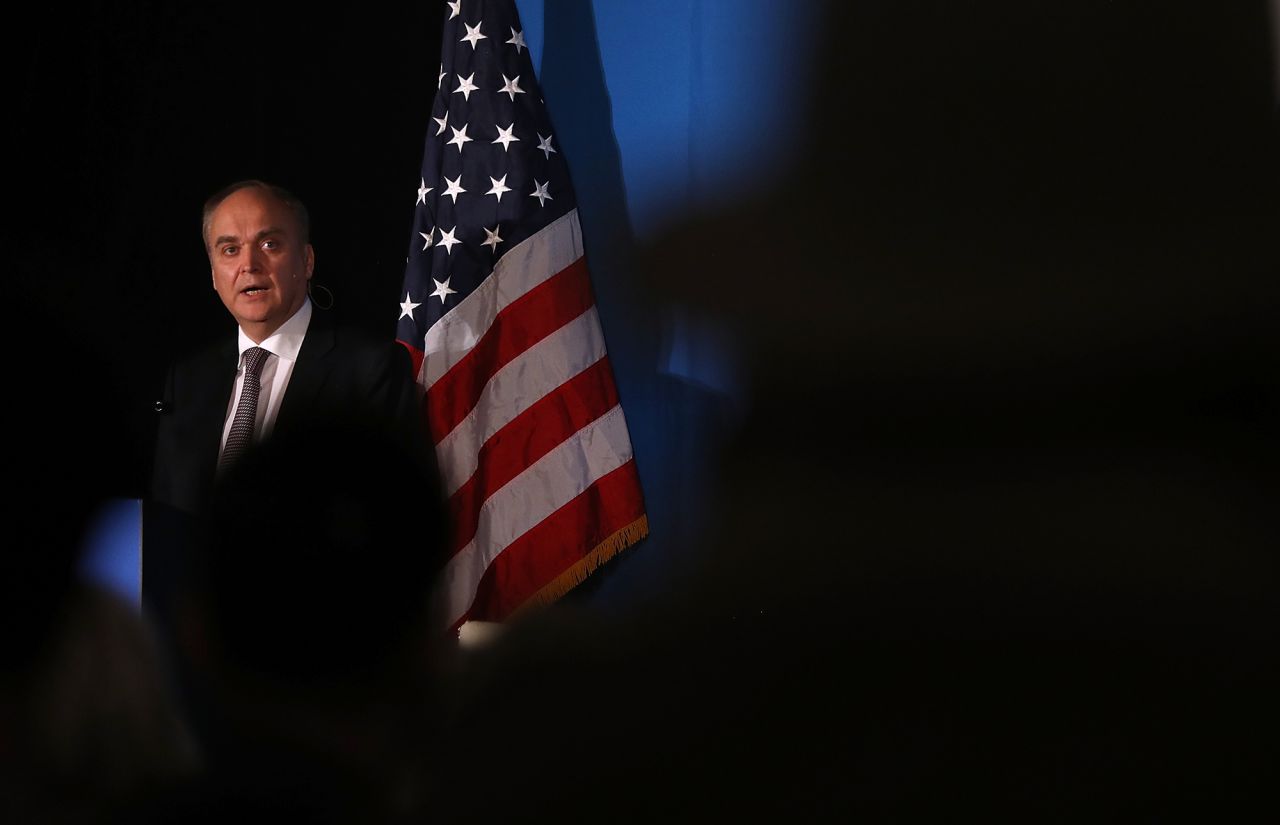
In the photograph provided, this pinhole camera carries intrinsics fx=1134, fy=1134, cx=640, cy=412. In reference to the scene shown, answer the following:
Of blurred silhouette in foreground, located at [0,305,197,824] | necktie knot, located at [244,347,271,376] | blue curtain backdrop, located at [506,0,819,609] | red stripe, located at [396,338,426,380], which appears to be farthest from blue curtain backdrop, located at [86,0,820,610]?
blurred silhouette in foreground, located at [0,305,197,824]

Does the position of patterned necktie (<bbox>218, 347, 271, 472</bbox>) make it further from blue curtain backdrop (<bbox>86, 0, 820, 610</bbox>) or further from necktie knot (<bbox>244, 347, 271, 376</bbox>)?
blue curtain backdrop (<bbox>86, 0, 820, 610</bbox>)

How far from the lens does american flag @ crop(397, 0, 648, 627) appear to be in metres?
2.38

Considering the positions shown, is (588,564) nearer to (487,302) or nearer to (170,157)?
(487,302)

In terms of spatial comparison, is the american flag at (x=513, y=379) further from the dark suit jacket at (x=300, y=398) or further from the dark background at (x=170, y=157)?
the dark background at (x=170, y=157)

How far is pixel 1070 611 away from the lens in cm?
223

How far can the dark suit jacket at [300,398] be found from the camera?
7.14 ft

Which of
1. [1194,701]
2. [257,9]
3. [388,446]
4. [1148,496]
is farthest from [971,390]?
[257,9]

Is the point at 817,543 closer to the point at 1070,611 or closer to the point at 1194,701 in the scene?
the point at 1070,611

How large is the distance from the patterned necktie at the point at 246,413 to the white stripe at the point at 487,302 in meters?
0.35

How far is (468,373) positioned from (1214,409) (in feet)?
4.91

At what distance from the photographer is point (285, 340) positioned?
2.22 metres

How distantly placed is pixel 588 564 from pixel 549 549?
0.29 feet

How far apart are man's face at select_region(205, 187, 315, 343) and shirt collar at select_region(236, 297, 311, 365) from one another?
10mm

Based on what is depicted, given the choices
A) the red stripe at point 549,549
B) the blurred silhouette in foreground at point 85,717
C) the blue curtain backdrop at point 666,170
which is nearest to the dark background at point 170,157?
the blue curtain backdrop at point 666,170
